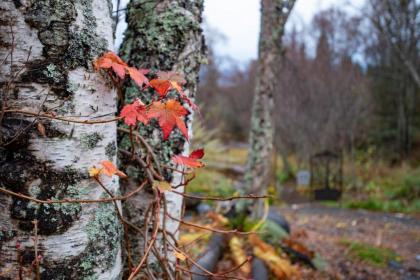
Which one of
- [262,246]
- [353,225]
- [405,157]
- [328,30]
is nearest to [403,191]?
[353,225]

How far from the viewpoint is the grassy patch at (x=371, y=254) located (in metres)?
5.18

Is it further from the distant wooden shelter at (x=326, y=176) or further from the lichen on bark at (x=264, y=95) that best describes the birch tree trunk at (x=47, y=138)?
the distant wooden shelter at (x=326, y=176)

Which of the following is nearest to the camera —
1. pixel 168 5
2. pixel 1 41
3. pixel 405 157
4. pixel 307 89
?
pixel 1 41

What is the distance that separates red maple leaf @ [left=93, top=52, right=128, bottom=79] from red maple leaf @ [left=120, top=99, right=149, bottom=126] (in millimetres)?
89

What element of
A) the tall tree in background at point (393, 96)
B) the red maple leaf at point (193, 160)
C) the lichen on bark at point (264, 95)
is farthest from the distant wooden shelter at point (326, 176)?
the red maple leaf at point (193, 160)

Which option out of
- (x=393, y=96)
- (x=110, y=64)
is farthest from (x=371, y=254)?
(x=393, y=96)

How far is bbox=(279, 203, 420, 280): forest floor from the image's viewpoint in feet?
15.8

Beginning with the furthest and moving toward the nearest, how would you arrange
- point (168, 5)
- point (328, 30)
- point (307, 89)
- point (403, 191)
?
point (328, 30) → point (307, 89) → point (403, 191) → point (168, 5)

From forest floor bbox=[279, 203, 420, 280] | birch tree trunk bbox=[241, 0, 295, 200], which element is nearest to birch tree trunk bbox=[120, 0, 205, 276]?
birch tree trunk bbox=[241, 0, 295, 200]

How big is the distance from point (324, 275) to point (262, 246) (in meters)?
0.98

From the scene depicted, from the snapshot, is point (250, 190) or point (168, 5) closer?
point (168, 5)

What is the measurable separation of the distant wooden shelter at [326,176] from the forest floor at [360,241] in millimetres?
1858

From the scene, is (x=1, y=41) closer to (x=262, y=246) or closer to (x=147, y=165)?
(x=147, y=165)

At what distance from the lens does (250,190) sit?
477cm
